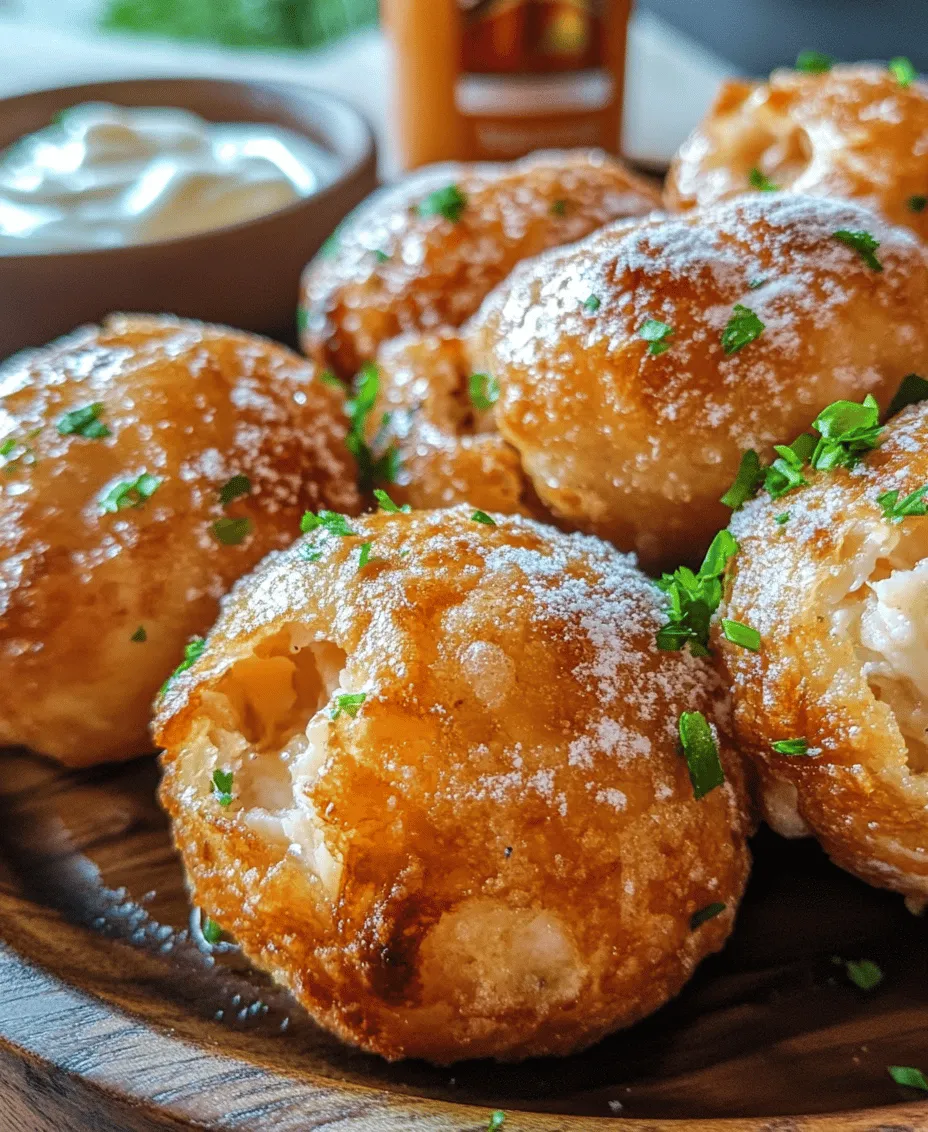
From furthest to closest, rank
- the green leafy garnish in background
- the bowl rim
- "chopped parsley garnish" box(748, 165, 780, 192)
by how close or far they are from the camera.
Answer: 1. the green leafy garnish in background
2. the bowl rim
3. "chopped parsley garnish" box(748, 165, 780, 192)

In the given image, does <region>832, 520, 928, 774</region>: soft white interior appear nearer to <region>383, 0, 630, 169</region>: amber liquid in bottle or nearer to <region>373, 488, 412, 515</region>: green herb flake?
<region>373, 488, 412, 515</region>: green herb flake

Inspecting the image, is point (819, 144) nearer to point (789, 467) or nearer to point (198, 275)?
point (789, 467)

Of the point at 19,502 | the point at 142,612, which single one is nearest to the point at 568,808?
the point at 142,612

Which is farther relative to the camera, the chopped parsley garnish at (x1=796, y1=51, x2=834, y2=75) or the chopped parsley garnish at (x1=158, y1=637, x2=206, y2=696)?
the chopped parsley garnish at (x1=796, y1=51, x2=834, y2=75)

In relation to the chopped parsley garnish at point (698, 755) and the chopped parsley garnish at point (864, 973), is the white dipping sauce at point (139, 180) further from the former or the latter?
the chopped parsley garnish at point (864, 973)

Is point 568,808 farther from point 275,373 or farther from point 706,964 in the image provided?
point 275,373

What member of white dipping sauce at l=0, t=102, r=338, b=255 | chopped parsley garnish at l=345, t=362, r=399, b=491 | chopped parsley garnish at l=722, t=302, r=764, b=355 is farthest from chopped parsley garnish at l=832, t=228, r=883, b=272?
white dipping sauce at l=0, t=102, r=338, b=255

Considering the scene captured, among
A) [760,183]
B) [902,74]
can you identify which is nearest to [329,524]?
[760,183]
